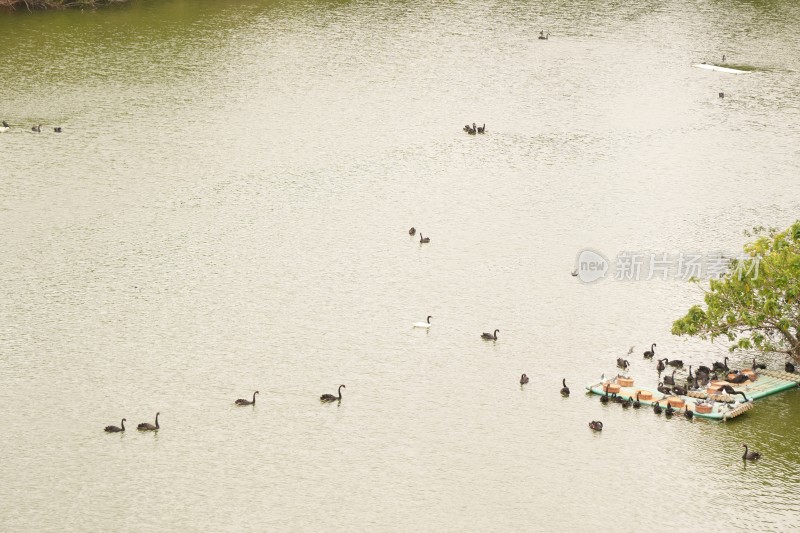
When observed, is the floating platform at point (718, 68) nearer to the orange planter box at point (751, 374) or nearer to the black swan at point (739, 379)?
the orange planter box at point (751, 374)

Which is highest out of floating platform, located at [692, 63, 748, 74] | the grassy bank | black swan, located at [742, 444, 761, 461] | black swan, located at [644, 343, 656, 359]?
the grassy bank

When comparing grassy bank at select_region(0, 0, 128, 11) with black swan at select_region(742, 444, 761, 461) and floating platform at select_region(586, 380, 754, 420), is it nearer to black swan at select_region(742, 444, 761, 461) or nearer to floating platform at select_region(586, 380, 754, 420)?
floating platform at select_region(586, 380, 754, 420)

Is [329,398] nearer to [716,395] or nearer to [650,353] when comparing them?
[650,353]

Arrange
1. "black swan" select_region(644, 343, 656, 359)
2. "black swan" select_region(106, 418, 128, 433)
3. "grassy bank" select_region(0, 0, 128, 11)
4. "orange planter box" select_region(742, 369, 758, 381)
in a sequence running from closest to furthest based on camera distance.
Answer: "black swan" select_region(106, 418, 128, 433) < "orange planter box" select_region(742, 369, 758, 381) < "black swan" select_region(644, 343, 656, 359) < "grassy bank" select_region(0, 0, 128, 11)

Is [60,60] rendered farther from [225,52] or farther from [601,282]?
[601,282]

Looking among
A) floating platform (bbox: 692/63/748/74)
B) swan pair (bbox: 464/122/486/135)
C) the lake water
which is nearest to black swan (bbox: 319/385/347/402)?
the lake water

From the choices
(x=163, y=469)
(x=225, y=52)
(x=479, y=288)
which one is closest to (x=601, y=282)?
(x=479, y=288)

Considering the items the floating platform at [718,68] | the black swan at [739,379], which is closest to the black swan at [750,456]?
the black swan at [739,379]
